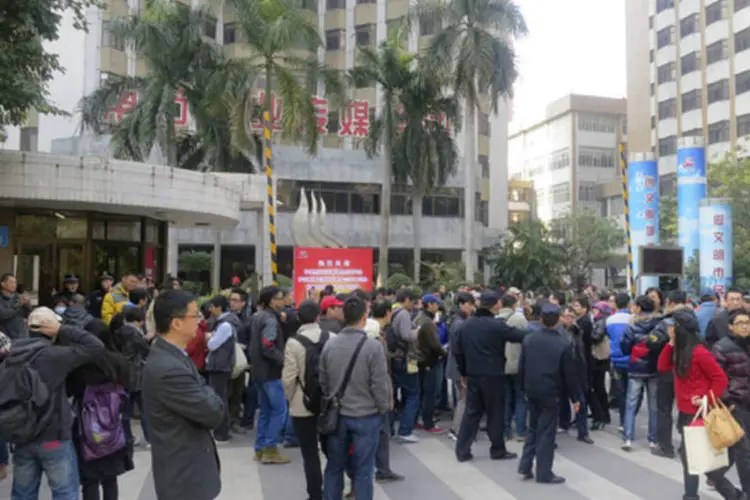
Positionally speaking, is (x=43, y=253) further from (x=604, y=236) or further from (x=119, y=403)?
(x=604, y=236)

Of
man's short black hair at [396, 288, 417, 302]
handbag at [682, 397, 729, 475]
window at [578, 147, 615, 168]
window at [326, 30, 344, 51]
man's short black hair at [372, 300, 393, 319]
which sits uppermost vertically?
window at [326, 30, 344, 51]

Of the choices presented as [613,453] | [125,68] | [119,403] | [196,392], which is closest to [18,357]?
[119,403]

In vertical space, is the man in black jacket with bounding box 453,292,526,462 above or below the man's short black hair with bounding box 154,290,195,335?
below

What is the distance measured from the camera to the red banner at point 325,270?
12.8 metres

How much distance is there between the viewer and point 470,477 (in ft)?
21.9

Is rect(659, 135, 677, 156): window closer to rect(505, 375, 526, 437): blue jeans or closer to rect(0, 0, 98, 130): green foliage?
rect(505, 375, 526, 437): blue jeans

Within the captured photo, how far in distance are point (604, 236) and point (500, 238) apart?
5656mm

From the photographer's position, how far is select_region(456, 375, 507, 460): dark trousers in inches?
281

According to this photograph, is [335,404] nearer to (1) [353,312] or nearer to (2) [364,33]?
(1) [353,312]

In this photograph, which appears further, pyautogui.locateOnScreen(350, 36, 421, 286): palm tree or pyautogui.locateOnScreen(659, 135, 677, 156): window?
pyautogui.locateOnScreen(659, 135, 677, 156): window

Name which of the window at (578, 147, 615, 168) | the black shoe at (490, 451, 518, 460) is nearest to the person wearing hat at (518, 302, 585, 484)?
the black shoe at (490, 451, 518, 460)

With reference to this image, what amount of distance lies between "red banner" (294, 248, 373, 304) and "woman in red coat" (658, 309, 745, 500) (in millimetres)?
7488

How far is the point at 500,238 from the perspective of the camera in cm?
4022

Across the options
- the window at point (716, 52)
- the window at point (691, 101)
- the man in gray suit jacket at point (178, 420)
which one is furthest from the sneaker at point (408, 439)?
the window at point (691, 101)
